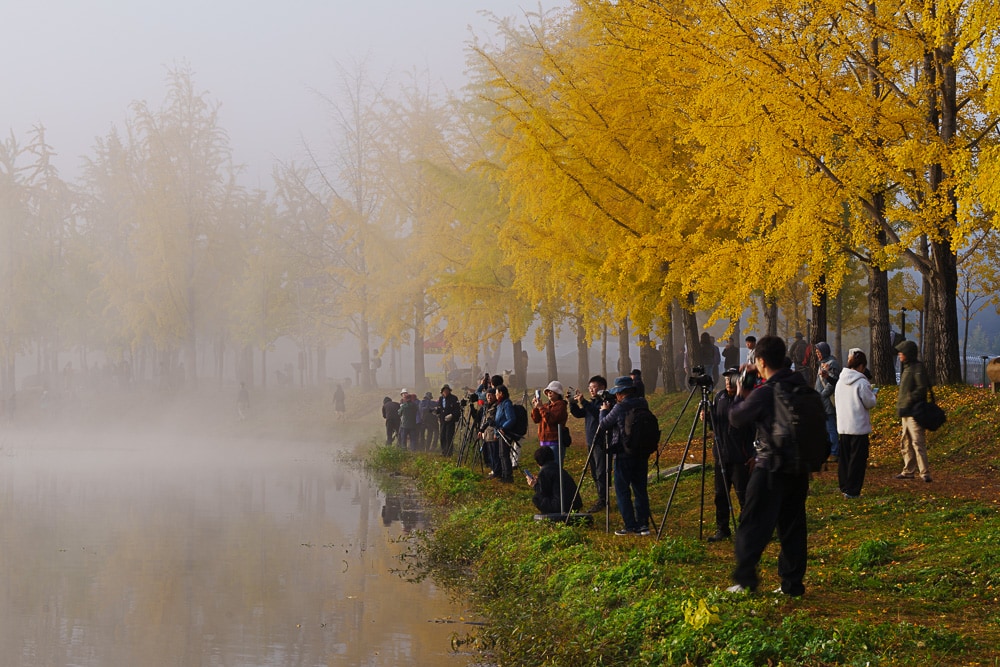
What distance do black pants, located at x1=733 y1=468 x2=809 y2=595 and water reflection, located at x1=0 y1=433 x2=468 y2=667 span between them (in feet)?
7.61

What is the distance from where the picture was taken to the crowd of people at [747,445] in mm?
8539

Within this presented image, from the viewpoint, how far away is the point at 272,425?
47125 mm

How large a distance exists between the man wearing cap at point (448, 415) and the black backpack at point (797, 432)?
2056cm

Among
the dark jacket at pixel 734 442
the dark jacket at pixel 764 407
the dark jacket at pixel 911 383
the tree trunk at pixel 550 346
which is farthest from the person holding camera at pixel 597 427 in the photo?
the tree trunk at pixel 550 346

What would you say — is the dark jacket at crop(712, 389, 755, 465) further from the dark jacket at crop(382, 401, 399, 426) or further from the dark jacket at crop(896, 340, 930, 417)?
the dark jacket at crop(382, 401, 399, 426)

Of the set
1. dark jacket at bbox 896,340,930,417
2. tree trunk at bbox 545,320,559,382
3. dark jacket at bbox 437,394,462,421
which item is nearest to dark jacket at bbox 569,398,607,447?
dark jacket at bbox 896,340,930,417

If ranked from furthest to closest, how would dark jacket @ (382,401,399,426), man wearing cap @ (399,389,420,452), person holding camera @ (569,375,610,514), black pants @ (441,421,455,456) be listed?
dark jacket @ (382,401,399,426) < man wearing cap @ (399,389,420,452) < black pants @ (441,421,455,456) < person holding camera @ (569,375,610,514)

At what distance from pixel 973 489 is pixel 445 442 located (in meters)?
17.0

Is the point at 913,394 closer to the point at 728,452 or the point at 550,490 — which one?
the point at 728,452

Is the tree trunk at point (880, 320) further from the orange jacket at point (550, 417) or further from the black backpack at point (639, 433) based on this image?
the black backpack at point (639, 433)

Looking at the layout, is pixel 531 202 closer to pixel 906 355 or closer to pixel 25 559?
pixel 906 355

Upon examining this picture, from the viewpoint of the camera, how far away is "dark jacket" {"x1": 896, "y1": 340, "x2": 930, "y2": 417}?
1514cm

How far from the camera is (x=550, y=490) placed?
591 inches

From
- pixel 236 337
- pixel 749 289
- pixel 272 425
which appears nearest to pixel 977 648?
pixel 749 289
